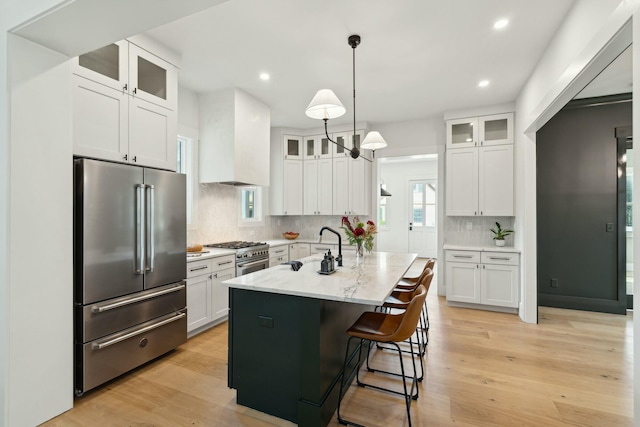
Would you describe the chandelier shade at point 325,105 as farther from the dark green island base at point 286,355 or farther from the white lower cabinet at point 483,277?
the white lower cabinet at point 483,277

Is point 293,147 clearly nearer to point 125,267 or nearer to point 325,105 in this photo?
point 325,105

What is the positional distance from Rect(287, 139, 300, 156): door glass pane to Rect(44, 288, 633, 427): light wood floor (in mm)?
3394

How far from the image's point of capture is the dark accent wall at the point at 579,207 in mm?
4195

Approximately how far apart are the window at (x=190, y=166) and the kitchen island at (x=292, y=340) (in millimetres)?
2131

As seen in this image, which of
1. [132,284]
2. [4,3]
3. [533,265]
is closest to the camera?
[4,3]

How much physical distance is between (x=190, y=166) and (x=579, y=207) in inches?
210

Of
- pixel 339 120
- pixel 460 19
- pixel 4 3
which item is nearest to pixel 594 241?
pixel 460 19

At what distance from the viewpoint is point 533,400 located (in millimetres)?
2246

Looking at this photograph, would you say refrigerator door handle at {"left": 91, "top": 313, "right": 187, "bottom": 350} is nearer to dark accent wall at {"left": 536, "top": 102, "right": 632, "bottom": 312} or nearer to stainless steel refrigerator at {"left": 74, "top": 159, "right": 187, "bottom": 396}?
stainless steel refrigerator at {"left": 74, "top": 159, "right": 187, "bottom": 396}

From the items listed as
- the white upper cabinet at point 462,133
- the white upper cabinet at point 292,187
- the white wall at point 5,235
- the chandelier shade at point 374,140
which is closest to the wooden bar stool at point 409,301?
the chandelier shade at point 374,140

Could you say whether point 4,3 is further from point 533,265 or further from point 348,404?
point 533,265

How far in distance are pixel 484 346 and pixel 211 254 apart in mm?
3072

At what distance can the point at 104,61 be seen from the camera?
2.46 meters

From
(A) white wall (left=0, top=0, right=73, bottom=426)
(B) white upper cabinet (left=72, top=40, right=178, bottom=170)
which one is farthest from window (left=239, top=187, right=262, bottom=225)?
(A) white wall (left=0, top=0, right=73, bottom=426)
